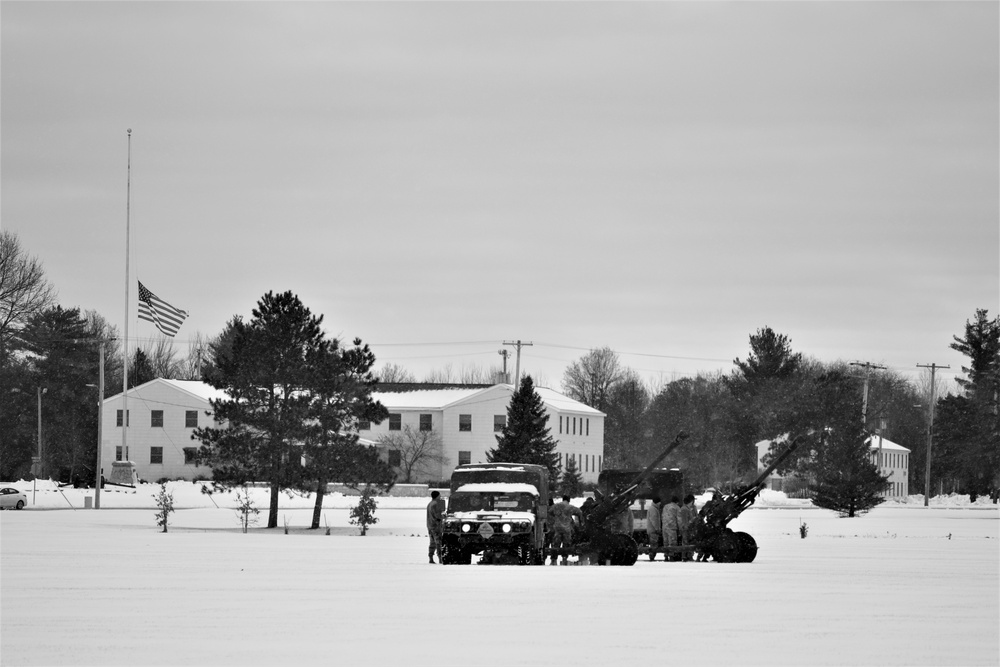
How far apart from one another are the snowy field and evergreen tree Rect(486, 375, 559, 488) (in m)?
34.6

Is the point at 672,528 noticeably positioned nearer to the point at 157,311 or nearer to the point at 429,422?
the point at 157,311

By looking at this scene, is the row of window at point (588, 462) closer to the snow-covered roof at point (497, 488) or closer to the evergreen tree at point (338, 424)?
the evergreen tree at point (338, 424)

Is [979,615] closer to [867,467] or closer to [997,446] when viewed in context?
[867,467]

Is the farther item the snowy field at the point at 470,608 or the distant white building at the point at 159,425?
the distant white building at the point at 159,425

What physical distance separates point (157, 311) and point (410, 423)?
42918 millimetres

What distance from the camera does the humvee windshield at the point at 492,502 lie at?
31094mm

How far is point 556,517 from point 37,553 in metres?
11.2

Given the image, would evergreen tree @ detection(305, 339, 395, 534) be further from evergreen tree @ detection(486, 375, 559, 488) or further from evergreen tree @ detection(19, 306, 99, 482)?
evergreen tree @ detection(19, 306, 99, 482)

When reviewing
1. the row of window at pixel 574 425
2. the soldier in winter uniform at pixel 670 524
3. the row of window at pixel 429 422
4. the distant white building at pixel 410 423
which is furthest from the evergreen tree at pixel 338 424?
the row of window at pixel 574 425

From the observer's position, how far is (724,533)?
30938 mm

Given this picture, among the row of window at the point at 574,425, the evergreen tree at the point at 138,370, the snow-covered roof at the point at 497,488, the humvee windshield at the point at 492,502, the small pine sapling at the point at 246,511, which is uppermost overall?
the evergreen tree at the point at 138,370

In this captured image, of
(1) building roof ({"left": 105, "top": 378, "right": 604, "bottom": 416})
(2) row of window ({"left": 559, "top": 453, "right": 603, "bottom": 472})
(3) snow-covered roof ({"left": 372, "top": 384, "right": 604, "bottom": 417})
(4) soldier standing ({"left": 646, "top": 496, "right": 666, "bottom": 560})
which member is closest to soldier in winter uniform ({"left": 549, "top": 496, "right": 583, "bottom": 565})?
(4) soldier standing ({"left": 646, "top": 496, "right": 666, "bottom": 560})

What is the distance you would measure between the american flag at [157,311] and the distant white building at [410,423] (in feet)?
96.0

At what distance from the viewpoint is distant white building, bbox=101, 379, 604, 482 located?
3890 inches
